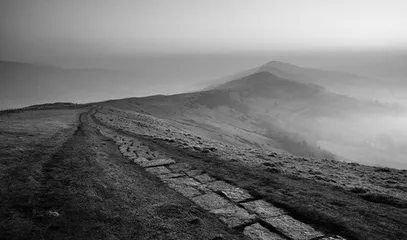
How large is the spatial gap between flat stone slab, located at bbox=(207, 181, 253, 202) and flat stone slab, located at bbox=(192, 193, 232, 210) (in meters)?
0.54

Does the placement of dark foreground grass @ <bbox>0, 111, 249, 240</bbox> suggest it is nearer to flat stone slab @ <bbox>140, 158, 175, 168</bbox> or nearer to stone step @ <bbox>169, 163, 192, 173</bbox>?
flat stone slab @ <bbox>140, 158, 175, 168</bbox>

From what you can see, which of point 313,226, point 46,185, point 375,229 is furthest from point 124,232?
point 375,229

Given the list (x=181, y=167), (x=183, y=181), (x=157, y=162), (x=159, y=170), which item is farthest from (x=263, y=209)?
(x=157, y=162)

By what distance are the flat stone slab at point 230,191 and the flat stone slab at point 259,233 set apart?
2.50 metres

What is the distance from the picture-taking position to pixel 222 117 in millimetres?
180875

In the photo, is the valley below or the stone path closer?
the valley below

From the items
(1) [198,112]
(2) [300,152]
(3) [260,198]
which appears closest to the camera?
(3) [260,198]

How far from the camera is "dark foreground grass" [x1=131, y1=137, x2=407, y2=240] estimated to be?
9.37m

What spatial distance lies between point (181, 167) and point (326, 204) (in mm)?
9283

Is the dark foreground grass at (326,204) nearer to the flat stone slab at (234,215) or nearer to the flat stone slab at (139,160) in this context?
the flat stone slab at (234,215)

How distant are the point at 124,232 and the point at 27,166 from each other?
33.8 ft

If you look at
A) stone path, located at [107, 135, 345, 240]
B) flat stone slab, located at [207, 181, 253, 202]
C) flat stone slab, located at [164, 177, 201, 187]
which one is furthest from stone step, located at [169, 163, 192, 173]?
flat stone slab, located at [207, 181, 253, 202]

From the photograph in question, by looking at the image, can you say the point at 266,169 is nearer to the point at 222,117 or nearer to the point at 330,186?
the point at 330,186

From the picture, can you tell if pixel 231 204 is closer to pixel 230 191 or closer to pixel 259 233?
pixel 230 191
